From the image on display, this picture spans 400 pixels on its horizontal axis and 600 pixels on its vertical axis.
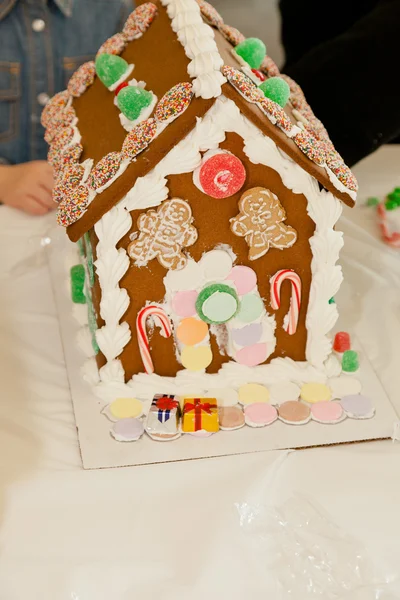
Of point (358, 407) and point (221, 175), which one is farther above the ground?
point (221, 175)

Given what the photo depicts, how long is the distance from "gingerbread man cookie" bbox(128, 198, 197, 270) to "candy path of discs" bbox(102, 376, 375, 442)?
0.18 m

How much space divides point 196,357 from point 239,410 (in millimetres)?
90

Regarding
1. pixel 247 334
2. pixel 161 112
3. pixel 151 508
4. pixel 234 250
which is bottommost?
pixel 151 508

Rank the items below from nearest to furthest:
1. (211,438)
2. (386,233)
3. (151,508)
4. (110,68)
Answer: (151,508)
(211,438)
(110,68)
(386,233)

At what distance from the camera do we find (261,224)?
2.96 ft

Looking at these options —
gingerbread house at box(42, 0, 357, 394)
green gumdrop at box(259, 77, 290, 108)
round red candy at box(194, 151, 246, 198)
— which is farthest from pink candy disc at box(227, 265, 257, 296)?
green gumdrop at box(259, 77, 290, 108)

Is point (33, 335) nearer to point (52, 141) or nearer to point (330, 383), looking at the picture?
point (52, 141)

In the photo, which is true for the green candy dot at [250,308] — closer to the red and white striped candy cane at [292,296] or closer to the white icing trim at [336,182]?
the red and white striped candy cane at [292,296]

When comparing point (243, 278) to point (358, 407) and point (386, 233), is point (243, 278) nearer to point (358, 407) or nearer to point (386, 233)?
point (358, 407)

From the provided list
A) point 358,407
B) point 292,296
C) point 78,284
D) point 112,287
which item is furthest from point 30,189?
point 358,407

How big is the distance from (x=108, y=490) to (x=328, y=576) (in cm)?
25

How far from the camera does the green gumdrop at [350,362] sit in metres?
1.01

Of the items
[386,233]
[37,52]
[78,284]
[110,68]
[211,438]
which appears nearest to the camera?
[211,438]

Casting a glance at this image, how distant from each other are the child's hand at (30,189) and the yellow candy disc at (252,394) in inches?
21.7
